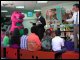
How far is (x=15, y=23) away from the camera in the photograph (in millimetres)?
5914

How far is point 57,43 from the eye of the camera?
4.66 meters

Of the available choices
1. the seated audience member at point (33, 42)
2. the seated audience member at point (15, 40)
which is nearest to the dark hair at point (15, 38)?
the seated audience member at point (15, 40)

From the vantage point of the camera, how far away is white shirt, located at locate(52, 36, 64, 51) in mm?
4627

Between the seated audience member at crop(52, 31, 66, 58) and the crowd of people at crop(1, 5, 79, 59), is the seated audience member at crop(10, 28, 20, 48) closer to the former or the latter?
the crowd of people at crop(1, 5, 79, 59)

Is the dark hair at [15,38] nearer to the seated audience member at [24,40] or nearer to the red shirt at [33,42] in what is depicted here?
the seated audience member at [24,40]

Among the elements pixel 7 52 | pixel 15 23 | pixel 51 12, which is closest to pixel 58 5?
pixel 51 12

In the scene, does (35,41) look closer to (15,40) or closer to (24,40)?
(24,40)

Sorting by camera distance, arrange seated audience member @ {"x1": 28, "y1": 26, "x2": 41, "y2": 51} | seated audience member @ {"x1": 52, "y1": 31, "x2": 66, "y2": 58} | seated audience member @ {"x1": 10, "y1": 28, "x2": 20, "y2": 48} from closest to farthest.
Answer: seated audience member @ {"x1": 52, "y1": 31, "x2": 66, "y2": 58}
seated audience member @ {"x1": 28, "y1": 26, "x2": 41, "y2": 51}
seated audience member @ {"x1": 10, "y1": 28, "x2": 20, "y2": 48}

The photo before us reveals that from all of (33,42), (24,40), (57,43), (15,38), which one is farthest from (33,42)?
(15,38)

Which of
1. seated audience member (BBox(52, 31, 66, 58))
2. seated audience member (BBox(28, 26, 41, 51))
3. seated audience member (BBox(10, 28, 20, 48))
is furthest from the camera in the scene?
seated audience member (BBox(10, 28, 20, 48))

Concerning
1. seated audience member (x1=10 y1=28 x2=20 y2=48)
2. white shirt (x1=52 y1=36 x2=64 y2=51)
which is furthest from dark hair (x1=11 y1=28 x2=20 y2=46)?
white shirt (x1=52 y1=36 x2=64 y2=51)

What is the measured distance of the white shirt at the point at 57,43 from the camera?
463cm

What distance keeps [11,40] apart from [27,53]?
2.79 ft

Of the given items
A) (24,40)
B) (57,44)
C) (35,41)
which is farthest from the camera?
(24,40)
